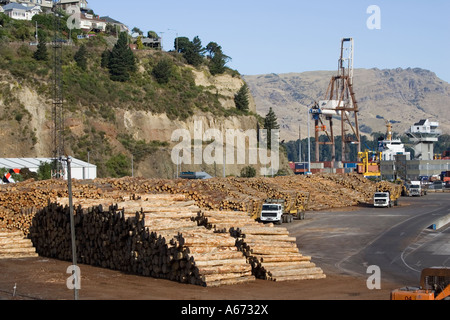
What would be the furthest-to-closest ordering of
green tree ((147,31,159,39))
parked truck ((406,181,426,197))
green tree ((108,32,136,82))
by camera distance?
green tree ((147,31,159,39)), green tree ((108,32,136,82)), parked truck ((406,181,426,197))

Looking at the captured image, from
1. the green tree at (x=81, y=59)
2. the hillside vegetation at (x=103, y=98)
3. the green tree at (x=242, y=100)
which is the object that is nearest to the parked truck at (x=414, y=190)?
the hillside vegetation at (x=103, y=98)

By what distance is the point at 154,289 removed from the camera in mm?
24641

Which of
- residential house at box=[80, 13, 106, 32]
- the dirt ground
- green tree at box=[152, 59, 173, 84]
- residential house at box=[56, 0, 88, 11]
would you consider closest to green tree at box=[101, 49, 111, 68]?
green tree at box=[152, 59, 173, 84]

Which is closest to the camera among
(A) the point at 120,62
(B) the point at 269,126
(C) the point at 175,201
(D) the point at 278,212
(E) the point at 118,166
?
(C) the point at 175,201

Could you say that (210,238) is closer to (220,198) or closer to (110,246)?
(110,246)

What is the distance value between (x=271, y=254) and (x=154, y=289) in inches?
234

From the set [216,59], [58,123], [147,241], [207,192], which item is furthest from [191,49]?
[147,241]

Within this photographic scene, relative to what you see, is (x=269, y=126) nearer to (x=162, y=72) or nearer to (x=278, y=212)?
(x=162, y=72)

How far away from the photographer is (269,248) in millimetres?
28125

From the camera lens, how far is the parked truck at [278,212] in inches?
2024

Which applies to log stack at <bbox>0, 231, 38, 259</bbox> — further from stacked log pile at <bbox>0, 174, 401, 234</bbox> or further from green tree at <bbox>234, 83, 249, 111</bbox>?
green tree at <bbox>234, 83, 249, 111</bbox>

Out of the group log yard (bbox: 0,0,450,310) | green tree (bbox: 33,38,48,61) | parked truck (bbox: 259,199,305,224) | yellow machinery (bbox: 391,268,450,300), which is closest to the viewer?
yellow machinery (bbox: 391,268,450,300)

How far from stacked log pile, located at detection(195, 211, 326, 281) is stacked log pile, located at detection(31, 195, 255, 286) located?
0.81 meters

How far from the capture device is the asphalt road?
32.2 meters
